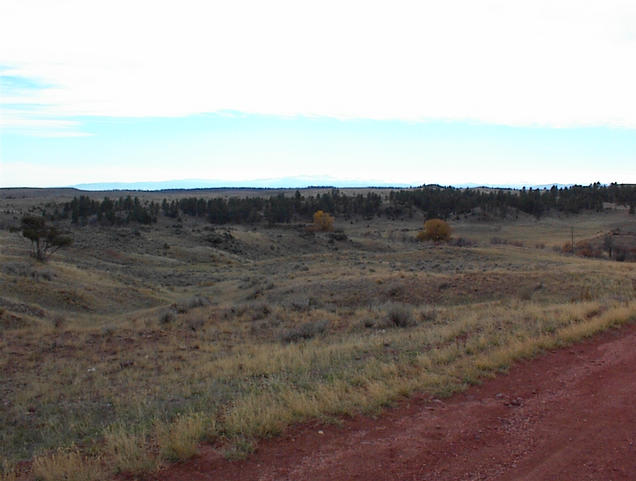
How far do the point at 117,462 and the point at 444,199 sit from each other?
96.5 metres

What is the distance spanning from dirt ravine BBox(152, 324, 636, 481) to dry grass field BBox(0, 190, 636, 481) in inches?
16.1

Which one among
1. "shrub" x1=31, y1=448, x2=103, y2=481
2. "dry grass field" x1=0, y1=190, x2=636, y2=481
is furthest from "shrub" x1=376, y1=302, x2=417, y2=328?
"shrub" x1=31, y1=448, x2=103, y2=481

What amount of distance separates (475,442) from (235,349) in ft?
27.7

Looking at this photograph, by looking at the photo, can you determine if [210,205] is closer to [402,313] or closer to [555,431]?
[402,313]

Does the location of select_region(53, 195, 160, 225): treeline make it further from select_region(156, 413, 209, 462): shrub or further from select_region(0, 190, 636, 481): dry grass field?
select_region(156, 413, 209, 462): shrub

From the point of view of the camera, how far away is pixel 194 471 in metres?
5.28

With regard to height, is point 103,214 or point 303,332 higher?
point 103,214

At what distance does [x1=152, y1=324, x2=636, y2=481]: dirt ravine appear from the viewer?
5.11 metres

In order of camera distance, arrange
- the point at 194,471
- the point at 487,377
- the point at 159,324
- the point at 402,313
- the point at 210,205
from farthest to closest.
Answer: the point at 210,205 → the point at 159,324 → the point at 402,313 → the point at 487,377 → the point at 194,471

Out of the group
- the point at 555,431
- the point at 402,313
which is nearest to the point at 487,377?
the point at 555,431

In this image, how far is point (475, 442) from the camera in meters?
5.76

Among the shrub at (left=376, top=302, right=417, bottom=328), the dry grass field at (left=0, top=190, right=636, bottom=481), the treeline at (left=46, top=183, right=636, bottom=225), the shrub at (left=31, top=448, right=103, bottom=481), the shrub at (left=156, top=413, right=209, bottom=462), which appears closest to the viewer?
the shrub at (left=31, top=448, right=103, bottom=481)

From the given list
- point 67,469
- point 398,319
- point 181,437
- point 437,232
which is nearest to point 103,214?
point 437,232

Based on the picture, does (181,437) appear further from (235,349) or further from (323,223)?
(323,223)
